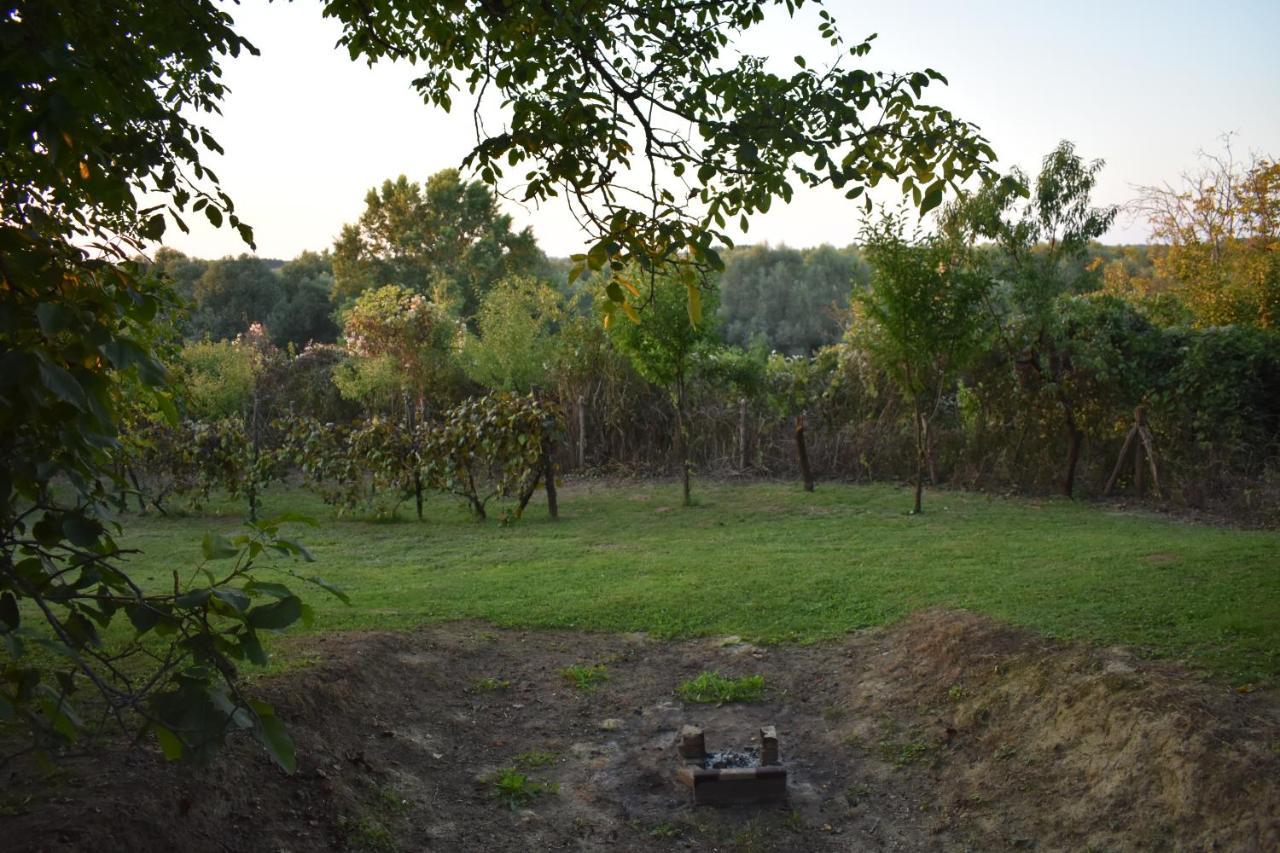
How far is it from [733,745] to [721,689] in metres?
0.74

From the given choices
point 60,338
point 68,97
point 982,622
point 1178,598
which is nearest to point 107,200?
point 60,338

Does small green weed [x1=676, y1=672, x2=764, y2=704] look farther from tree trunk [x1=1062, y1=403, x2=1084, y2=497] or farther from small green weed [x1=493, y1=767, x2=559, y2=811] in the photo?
tree trunk [x1=1062, y1=403, x2=1084, y2=497]

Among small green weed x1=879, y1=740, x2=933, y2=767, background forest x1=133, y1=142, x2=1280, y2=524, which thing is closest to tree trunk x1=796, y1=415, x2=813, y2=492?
background forest x1=133, y1=142, x2=1280, y2=524

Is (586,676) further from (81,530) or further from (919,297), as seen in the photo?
(919,297)

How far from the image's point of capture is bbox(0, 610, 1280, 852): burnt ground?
3.99 m

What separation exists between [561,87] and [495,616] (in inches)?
182

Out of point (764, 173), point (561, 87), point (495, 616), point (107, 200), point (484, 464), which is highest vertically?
point (561, 87)

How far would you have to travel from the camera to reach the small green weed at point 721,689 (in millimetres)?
6223

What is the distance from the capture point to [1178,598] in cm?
656

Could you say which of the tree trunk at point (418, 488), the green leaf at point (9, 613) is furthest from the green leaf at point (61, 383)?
the tree trunk at point (418, 488)

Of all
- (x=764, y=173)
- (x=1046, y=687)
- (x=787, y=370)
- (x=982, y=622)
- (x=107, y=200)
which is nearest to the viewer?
(x=107, y=200)

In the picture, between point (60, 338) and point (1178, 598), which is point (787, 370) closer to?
point (1178, 598)

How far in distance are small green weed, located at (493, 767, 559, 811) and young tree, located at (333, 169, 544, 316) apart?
31787 mm

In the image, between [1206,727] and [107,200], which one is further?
[1206,727]
